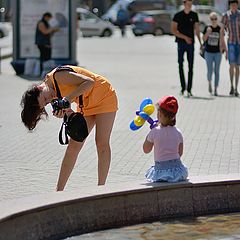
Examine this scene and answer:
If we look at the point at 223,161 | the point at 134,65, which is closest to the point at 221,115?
Result: the point at 223,161

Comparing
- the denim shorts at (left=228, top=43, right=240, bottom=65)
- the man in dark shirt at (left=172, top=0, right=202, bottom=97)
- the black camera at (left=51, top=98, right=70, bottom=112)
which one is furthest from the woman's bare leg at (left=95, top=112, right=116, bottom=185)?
the denim shorts at (left=228, top=43, right=240, bottom=65)

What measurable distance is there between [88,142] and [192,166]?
222 cm

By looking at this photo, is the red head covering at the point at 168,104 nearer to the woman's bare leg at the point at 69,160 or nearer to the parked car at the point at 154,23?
the woman's bare leg at the point at 69,160

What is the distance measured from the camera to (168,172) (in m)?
7.40

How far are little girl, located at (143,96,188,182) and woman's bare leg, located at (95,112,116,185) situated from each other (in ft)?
1.85

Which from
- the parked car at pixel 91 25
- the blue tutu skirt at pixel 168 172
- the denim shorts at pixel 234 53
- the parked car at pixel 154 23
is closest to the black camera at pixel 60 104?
the blue tutu skirt at pixel 168 172

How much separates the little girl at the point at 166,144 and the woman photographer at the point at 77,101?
1.94 feet

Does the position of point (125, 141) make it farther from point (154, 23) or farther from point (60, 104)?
point (154, 23)

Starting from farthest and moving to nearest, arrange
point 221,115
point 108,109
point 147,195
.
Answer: point 221,115, point 108,109, point 147,195

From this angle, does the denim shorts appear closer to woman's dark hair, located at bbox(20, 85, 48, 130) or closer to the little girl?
the little girl

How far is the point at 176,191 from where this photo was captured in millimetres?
7242

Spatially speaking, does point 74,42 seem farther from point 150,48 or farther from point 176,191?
point 176,191

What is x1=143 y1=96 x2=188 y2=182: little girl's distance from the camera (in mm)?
7430

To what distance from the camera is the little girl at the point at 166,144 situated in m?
7.43
